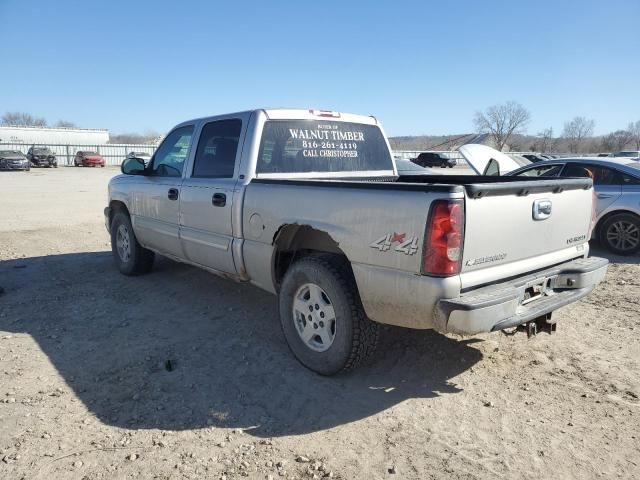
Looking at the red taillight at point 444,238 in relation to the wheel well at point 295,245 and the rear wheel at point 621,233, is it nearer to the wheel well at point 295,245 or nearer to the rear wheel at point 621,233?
the wheel well at point 295,245

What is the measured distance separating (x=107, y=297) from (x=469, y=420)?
4.22 m

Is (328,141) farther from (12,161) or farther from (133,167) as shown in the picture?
(12,161)

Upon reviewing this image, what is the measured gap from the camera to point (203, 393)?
348 centimetres

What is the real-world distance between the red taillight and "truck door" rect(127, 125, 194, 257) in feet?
10.3

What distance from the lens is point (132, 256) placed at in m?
6.40

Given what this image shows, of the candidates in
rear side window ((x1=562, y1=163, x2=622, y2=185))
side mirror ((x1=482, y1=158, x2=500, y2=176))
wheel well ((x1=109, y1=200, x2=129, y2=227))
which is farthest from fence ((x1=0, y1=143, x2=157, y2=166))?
rear side window ((x1=562, y1=163, x2=622, y2=185))

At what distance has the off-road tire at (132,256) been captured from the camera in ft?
20.9

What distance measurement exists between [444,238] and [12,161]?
3819 centimetres

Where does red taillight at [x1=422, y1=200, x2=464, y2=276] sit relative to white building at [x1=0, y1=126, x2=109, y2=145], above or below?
below

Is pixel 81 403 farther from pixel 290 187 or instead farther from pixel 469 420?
pixel 469 420

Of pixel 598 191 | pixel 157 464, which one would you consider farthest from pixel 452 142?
pixel 157 464

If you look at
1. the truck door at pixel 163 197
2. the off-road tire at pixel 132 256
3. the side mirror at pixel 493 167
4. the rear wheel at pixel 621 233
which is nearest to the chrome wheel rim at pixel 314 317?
the truck door at pixel 163 197

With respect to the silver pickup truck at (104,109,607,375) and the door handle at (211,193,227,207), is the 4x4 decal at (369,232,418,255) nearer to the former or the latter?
the silver pickup truck at (104,109,607,375)

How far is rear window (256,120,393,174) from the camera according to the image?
4.49m
